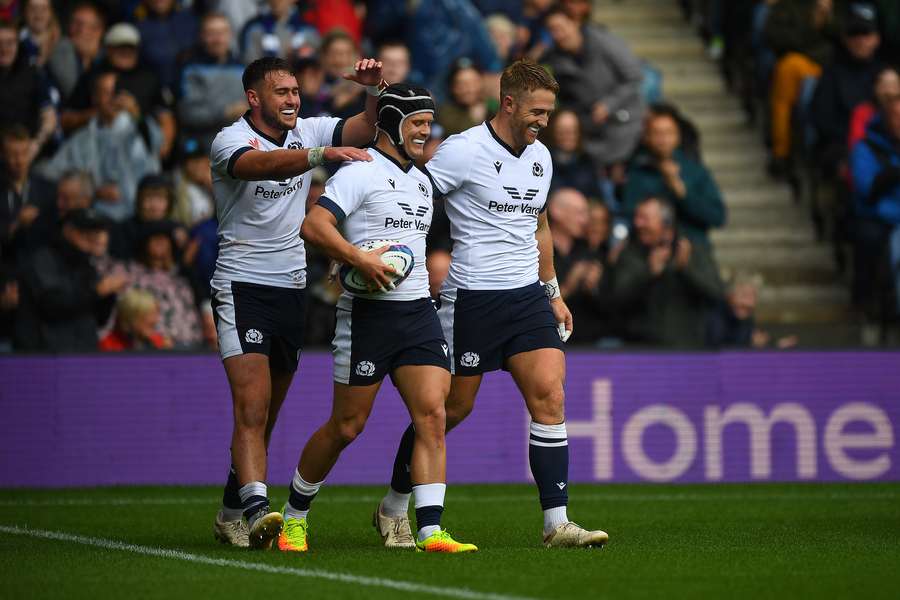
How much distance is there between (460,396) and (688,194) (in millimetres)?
7299

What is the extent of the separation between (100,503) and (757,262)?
8.52 meters

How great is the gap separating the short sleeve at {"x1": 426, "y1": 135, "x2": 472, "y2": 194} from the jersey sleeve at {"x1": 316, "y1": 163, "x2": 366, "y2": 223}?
542 millimetres

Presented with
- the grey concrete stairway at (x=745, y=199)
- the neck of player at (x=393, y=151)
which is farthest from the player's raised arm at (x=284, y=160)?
the grey concrete stairway at (x=745, y=199)

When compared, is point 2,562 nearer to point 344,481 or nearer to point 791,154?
point 344,481

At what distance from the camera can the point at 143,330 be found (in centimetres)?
1388

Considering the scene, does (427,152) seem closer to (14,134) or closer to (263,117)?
(14,134)

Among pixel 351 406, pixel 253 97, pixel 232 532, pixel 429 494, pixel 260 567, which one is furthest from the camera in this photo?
pixel 232 532

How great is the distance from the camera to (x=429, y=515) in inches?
341

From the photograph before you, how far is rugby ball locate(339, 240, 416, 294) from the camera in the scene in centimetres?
856

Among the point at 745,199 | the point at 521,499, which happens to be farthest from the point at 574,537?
the point at 745,199

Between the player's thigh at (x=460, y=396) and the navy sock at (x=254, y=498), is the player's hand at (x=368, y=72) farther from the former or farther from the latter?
the navy sock at (x=254, y=498)

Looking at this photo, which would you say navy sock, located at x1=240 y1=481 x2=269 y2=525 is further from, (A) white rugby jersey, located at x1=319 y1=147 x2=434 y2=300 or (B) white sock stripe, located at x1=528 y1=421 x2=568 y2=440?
(B) white sock stripe, located at x1=528 y1=421 x2=568 y2=440

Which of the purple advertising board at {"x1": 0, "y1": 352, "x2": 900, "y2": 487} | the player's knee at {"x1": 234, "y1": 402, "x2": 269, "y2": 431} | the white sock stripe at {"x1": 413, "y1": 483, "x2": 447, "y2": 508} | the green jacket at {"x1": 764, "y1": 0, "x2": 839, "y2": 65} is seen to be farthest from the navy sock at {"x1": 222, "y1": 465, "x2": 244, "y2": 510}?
the green jacket at {"x1": 764, "y1": 0, "x2": 839, "y2": 65}

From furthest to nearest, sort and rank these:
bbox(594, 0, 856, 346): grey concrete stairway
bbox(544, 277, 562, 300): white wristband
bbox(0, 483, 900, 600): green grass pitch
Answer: bbox(594, 0, 856, 346): grey concrete stairway
bbox(544, 277, 562, 300): white wristband
bbox(0, 483, 900, 600): green grass pitch
